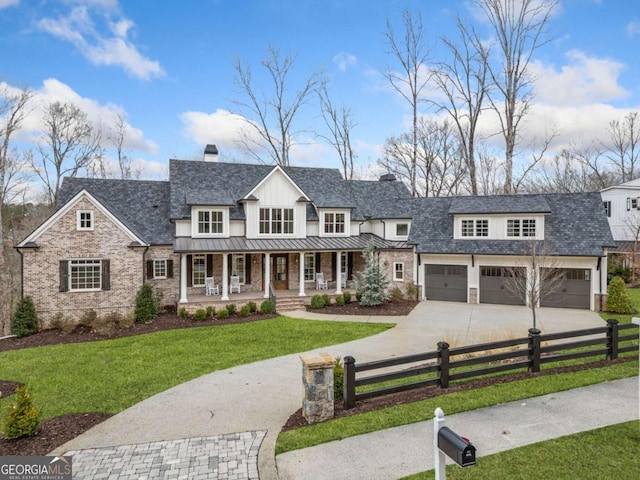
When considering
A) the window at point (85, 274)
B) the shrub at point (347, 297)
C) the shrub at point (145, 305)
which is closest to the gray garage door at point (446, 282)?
the shrub at point (347, 297)

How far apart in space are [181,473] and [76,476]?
1.54 meters

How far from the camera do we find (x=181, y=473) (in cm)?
531

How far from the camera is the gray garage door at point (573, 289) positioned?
18.3 m

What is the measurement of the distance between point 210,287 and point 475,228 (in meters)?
15.4

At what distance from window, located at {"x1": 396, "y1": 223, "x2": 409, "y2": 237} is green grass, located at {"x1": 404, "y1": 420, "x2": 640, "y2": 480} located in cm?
1790

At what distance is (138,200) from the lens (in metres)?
21.0

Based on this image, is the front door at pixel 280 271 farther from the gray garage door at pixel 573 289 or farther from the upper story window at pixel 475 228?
the gray garage door at pixel 573 289

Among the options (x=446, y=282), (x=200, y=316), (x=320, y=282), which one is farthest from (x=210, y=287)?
(x=446, y=282)

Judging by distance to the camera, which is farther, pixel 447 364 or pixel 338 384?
pixel 447 364

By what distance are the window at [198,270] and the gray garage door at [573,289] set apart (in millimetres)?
18143

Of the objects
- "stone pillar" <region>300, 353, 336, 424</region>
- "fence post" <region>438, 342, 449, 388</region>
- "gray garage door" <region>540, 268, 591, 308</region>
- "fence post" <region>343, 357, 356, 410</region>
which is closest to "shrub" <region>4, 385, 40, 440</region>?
"stone pillar" <region>300, 353, 336, 424</region>

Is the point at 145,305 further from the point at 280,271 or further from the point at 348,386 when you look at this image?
the point at 348,386

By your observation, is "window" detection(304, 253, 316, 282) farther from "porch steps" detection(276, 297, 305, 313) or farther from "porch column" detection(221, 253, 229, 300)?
"porch column" detection(221, 253, 229, 300)

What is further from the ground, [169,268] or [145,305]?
[169,268]
